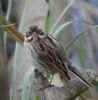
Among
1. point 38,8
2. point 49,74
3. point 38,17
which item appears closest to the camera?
point 49,74

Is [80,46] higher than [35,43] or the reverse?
the reverse

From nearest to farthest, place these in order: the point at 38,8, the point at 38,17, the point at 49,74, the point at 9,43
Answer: the point at 49,74
the point at 38,17
the point at 38,8
the point at 9,43

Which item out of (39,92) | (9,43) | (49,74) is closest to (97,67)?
(9,43)

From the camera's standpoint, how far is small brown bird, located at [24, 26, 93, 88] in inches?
64.6

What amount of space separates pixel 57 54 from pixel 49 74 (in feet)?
0.38

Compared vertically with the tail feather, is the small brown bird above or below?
above

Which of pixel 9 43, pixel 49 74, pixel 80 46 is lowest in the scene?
pixel 9 43

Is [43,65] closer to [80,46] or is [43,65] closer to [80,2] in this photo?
[80,46]

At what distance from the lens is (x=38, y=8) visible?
119 inches

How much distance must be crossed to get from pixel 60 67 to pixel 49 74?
90 mm

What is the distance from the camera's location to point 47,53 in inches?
64.4

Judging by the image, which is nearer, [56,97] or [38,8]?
[56,97]

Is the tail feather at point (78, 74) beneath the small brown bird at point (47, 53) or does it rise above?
beneath

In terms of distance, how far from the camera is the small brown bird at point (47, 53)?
1.64 m
